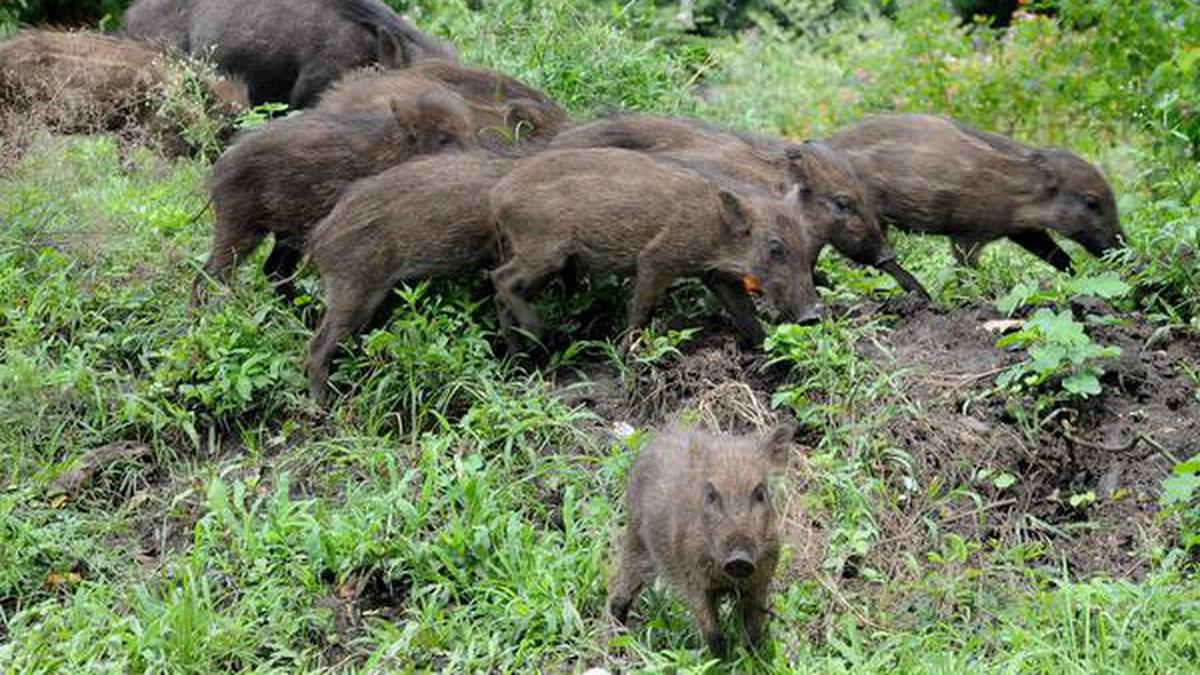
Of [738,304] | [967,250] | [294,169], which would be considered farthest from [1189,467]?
[294,169]

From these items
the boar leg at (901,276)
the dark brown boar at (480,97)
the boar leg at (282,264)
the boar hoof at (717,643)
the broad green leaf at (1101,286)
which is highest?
the broad green leaf at (1101,286)

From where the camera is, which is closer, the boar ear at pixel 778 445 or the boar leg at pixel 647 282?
the boar ear at pixel 778 445

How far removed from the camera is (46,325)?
828cm

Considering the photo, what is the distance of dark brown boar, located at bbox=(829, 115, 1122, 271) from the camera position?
859cm

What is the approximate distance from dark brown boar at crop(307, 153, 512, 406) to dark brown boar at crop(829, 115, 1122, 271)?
192 cm

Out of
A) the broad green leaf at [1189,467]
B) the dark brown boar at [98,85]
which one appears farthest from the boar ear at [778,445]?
the dark brown boar at [98,85]

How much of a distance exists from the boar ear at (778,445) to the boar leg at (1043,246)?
3.17 metres

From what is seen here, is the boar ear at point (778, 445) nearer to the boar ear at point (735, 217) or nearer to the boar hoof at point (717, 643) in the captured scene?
the boar hoof at point (717, 643)

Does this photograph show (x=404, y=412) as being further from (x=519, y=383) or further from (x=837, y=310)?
(x=837, y=310)

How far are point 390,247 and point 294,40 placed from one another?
4.22 meters

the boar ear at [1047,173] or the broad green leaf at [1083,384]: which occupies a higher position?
the broad green leaf at [1083,384]

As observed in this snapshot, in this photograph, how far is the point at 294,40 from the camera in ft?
37.7

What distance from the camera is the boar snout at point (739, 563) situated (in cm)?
531

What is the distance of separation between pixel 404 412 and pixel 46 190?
2985 mm
